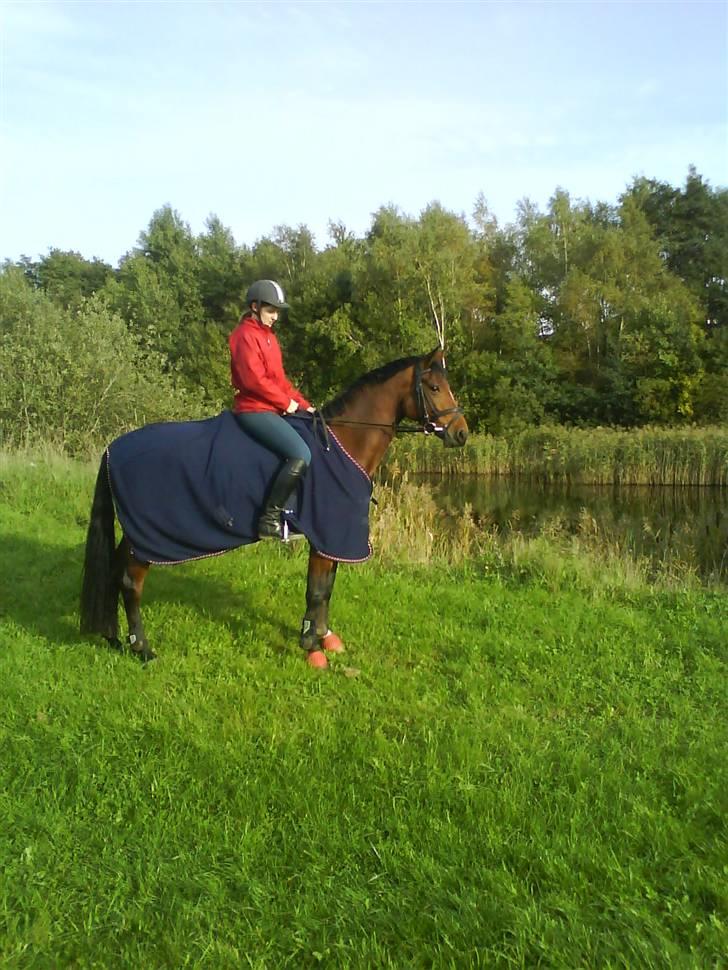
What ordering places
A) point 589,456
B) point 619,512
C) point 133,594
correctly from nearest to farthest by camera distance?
point 133,594 < point 619,512 < point 589,456

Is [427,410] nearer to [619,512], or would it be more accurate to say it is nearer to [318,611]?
[318,611]

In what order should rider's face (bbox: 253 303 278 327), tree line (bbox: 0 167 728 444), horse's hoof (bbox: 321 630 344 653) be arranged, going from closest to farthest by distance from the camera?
rider's face (bbox: 253 303 278 327) < horse's hoof (bbox: 321 630 344 653) < tree line (bbox: 0 167 728 444)

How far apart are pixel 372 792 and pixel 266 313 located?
3450 mm

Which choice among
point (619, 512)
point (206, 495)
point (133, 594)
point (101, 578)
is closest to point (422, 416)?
point (206, 495)

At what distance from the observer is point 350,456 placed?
575 cm

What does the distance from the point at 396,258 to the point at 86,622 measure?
3507cm

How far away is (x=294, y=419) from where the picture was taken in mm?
5691

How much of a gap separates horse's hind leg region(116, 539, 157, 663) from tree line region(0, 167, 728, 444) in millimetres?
23741

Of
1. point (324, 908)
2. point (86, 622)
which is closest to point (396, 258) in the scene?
point (86, 622)

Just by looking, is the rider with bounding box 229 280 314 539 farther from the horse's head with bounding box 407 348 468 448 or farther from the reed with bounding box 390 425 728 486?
the reed with bounding box 390 425 728 486

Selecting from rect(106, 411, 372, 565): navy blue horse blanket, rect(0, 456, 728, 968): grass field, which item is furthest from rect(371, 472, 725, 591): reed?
rect(106, 411, 372, 565): navy blue horse blanket

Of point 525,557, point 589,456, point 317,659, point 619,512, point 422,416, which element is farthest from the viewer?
point 589,456

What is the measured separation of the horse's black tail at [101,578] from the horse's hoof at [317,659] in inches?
60.8

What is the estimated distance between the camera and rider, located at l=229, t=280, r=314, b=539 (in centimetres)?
535
